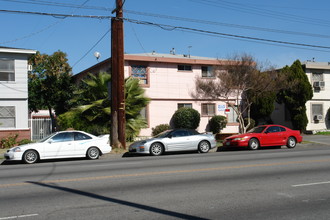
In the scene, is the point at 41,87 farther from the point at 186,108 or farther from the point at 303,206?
the point at 303,206

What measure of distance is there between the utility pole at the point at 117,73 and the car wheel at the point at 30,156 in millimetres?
4434

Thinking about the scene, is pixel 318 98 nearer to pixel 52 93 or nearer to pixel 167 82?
pixel 167 82

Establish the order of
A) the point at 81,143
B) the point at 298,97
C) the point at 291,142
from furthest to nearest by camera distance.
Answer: the point at 298,97, the point at 291,142, the point at 81,143

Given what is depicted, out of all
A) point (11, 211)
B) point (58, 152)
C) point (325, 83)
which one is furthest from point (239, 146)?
point (325, 83)

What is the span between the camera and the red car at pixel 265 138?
64.4 feet

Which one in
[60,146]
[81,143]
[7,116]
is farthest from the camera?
[7,116]

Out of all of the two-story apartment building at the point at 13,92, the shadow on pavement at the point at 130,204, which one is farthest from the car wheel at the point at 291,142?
the two-story apartment building at the point at 13,92

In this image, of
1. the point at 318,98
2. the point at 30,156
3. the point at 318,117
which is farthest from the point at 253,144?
the point at 318,98

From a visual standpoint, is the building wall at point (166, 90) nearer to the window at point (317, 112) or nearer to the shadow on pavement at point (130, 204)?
the window at point (317, 112)

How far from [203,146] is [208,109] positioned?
33.8 ft

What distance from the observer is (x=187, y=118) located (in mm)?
26016

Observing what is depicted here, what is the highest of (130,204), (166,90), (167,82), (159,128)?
(167,82)

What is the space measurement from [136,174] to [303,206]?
5.36 m

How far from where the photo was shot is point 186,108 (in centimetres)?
2667
